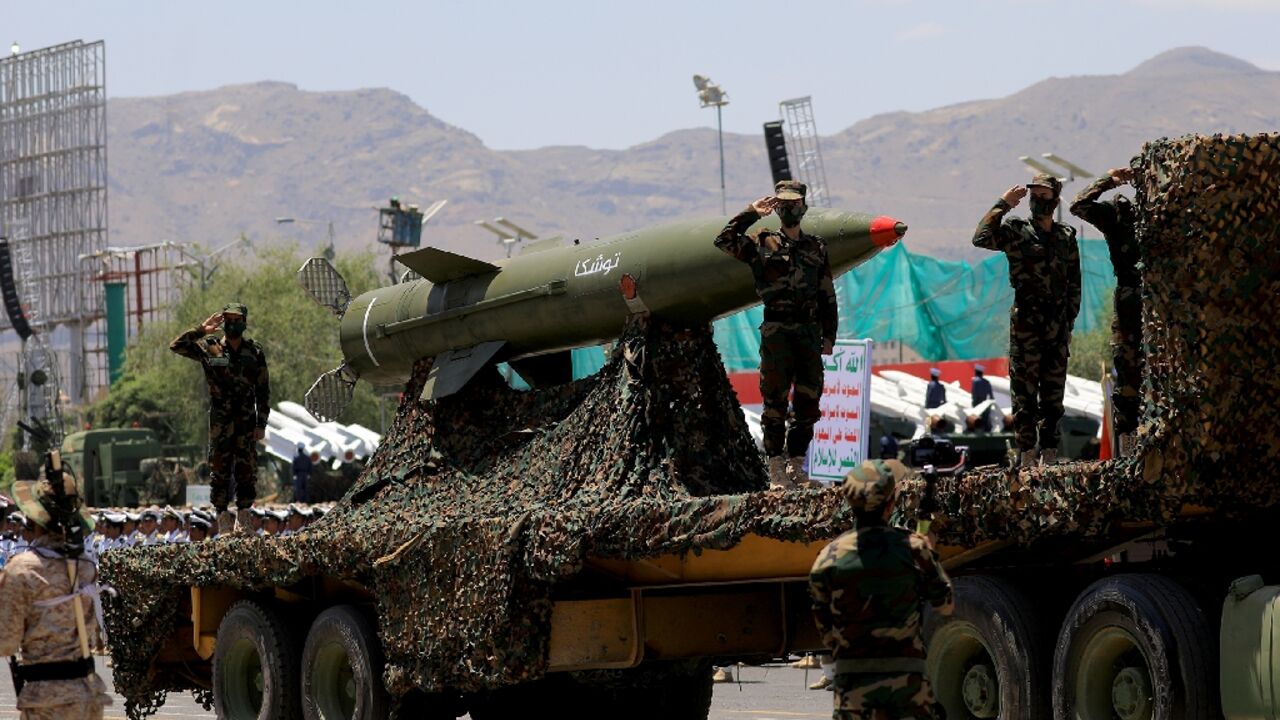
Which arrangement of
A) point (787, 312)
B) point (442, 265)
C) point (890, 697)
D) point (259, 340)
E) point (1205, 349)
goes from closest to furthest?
point (1205, 349), point (890, 697), point (787, 312), point (442, 265), point (259, 340)

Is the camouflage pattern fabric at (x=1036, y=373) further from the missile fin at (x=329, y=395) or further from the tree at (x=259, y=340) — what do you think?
the tree at (x=259, y=340)

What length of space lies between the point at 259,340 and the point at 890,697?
2446 inches

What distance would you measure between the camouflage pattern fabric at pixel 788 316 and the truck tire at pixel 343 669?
3.04 m

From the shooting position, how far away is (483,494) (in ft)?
39.0

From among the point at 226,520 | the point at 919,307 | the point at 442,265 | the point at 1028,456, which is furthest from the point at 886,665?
the point at 919,307

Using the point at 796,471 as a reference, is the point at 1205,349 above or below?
above

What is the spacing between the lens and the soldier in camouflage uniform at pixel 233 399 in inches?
565

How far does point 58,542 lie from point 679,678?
4.50 m

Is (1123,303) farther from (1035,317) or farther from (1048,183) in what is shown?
(1048,183)

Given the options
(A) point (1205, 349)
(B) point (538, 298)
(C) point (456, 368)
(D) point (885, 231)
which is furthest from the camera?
(C) point (456, 368)

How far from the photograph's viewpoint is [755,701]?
52.7ft

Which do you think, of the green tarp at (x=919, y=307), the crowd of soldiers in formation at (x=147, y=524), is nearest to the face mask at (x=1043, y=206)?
the crowd of soldiers in formation at (x=147, y=524)

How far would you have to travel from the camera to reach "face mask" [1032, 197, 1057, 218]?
9852mm

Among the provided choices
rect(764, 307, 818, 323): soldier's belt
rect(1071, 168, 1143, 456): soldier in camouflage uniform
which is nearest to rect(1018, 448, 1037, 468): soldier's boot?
rect(1071, 168, 1143, 456): soldier in camouflage uniform
